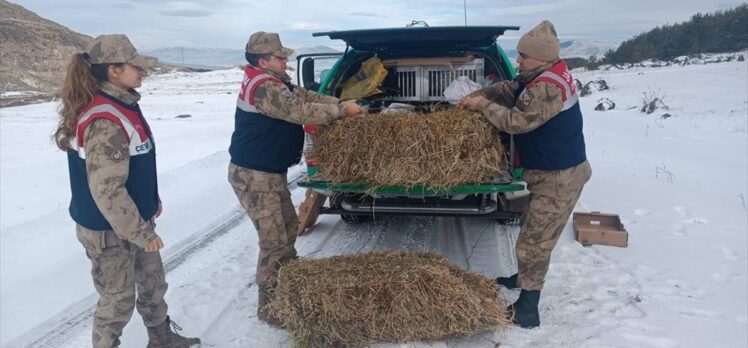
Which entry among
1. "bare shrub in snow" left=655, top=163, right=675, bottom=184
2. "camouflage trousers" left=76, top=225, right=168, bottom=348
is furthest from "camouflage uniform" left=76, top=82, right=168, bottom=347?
"bare shrub in snow" left=655, top=163, right=675, bottom=184

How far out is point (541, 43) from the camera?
3.65 m

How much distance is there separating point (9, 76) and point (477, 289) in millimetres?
33188

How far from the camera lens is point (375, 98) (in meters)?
5.59

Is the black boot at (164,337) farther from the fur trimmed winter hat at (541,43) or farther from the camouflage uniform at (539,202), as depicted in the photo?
the fur trimmed winter hat at (541,43)

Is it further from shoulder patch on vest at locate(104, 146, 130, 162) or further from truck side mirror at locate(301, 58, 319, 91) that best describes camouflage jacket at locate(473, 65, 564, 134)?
truck side mirror at locate(301, 58, 319, 91)

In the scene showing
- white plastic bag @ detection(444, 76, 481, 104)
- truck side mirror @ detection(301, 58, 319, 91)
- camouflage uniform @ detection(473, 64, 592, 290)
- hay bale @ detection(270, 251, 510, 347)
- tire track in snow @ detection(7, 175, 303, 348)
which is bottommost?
tire track in snow @ detection(7, 175, 303, 348)

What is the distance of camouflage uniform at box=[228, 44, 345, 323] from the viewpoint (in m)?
3.66

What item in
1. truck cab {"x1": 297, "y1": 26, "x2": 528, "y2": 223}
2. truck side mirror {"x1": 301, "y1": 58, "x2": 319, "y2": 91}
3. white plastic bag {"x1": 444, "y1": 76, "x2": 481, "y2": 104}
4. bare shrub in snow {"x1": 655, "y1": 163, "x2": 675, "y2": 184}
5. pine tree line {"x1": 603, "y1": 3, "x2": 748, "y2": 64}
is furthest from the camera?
pine tree line {"x1": 603, "y1": 3, "x2": 748, "y2": 64}

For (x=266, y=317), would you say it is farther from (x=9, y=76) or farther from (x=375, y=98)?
(x=9, y=76)

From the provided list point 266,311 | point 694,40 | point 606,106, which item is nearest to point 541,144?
point 266,311

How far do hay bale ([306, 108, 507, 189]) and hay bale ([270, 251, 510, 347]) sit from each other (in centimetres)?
64

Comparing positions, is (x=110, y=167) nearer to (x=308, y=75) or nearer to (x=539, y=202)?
(x=539, y=202)

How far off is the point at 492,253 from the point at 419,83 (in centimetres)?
177

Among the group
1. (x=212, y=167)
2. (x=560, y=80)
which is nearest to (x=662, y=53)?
(x=212, y=167)
